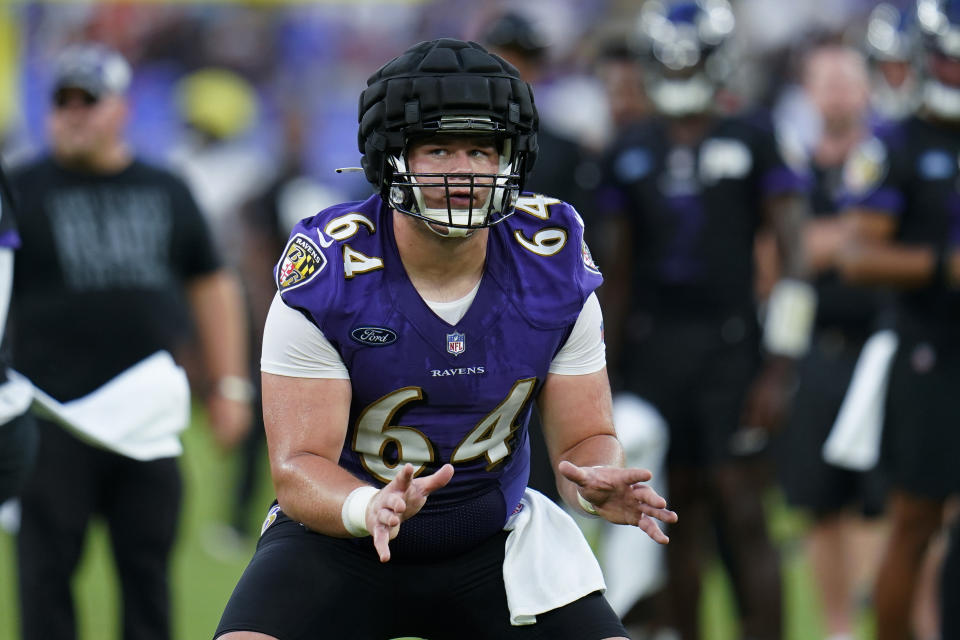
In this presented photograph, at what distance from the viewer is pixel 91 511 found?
5711mm

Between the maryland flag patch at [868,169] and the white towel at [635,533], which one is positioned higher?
the maryland flag patch at [868,169]

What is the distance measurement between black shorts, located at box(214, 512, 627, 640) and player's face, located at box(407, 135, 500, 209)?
819 mm

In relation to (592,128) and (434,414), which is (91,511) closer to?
(434,414)

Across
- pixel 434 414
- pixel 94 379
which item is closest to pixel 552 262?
pixel 434 414

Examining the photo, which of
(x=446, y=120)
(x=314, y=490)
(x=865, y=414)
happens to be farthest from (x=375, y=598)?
(x=865, y=414)

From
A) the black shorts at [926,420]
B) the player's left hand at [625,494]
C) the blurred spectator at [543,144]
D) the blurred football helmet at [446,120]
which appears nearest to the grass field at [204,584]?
the black shorts at [926,420]

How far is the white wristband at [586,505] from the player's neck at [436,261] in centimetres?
54

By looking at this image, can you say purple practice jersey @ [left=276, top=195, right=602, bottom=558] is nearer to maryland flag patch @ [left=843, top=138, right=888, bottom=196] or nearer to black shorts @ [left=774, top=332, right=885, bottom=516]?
maryland flag patch @ [left=843, top=138, right=888, bottom=196]

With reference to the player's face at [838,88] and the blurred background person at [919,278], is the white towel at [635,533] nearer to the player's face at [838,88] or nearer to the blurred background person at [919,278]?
the blurred background person at [919,278]

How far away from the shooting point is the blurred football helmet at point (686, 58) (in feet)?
21.7

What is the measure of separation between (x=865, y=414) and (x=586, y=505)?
3.15 metres

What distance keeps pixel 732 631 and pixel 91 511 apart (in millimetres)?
3070

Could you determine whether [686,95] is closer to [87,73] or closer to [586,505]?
[87,73]

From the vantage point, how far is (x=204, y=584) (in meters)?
8.29
